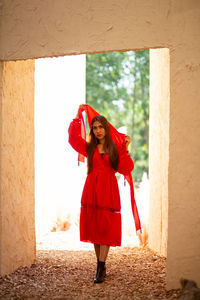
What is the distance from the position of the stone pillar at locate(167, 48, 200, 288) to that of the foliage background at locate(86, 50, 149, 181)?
9820 millimetres

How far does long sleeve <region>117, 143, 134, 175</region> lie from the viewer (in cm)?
456

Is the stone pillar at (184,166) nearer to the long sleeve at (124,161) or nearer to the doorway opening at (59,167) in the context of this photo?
the long sleeve at (124,161)

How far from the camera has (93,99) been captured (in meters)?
15.2

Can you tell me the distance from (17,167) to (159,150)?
213cm

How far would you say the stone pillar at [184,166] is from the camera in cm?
372

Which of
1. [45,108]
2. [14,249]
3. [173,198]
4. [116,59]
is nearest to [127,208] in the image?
[45,108]

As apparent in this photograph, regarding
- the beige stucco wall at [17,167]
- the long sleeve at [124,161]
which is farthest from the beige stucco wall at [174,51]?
the beige stucco wall at [17,167]

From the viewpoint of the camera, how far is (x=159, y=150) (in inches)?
222

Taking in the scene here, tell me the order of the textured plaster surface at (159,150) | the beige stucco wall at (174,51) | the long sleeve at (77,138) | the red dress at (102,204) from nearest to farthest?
1. the beige stucco wall at (174,51)
2. the red dress at (102,204)
3. the long sleeve at (77,138)
4. the textured plaster surface at (159,150)

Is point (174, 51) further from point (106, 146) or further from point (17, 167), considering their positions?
point (17, 167)

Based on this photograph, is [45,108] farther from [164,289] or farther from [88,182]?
[164,289]

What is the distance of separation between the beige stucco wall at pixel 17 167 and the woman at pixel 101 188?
2.16ft

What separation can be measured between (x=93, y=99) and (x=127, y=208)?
863 cm

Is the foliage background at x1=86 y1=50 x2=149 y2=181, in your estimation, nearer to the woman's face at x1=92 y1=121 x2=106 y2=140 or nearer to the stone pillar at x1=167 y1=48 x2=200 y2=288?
the woman's face at x1=92 y1=121 x2=106 y2=140
